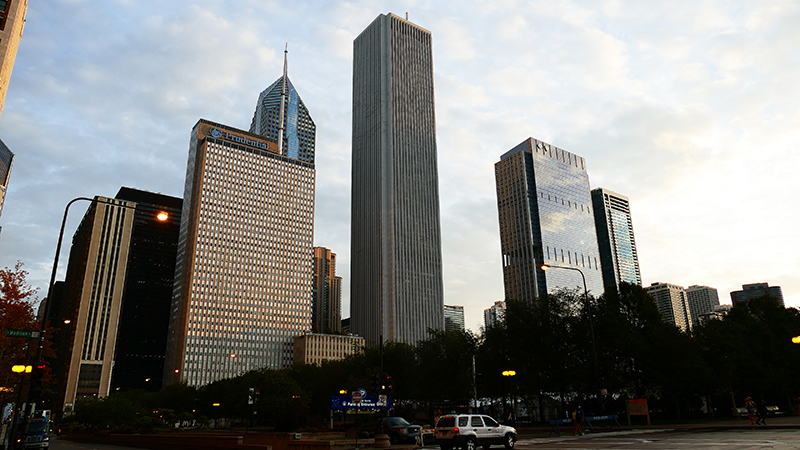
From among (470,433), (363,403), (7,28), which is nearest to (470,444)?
(470,433)

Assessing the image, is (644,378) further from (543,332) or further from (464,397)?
(464,397)

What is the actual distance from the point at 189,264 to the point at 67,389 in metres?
59.1

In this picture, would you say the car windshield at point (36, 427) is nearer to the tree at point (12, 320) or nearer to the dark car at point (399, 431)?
the tree at point (12, 320)

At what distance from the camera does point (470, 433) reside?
26438mm

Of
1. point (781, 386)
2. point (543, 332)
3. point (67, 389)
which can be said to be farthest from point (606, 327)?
point (67, 389)

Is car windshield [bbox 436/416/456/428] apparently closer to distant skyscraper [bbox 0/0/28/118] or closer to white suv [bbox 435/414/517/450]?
white suv [bbox 435/414/517/450]

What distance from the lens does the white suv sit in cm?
2625

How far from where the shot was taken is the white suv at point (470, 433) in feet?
86.1

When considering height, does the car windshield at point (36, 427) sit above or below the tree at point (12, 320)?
below

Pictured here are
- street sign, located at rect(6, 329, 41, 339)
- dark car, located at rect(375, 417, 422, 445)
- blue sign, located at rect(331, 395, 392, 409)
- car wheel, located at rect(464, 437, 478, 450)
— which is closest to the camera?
street sign, located at rect(6, 329, 41, 339)

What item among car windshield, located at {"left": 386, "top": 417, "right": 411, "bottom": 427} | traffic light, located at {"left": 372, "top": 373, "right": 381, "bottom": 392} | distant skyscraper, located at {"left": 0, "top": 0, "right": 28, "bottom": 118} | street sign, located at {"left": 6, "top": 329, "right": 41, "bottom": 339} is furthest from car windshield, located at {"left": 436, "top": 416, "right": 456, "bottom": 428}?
distant skyscraper, located at {"left": 0, "top": 0, "right": 28, "bottom": 118}

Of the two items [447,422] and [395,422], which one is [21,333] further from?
[395,422]

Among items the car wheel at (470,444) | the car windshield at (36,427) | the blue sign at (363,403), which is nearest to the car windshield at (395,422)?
the blue sign at (363,403)

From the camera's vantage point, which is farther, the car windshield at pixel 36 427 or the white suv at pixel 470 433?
the car windshield at pixel 36 427
